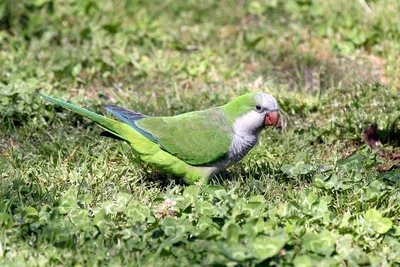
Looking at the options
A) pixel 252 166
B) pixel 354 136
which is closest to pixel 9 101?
pixel 252 166

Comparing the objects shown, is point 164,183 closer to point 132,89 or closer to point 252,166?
point 252,166

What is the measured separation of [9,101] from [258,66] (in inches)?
82.5

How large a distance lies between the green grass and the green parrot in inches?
6.6

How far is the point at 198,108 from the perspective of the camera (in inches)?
198

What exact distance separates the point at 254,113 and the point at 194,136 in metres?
0.37

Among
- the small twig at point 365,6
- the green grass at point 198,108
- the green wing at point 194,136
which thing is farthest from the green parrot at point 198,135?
the small twig at point 365,6

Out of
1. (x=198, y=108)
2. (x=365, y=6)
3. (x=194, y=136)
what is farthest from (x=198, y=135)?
(x=365, y=6)

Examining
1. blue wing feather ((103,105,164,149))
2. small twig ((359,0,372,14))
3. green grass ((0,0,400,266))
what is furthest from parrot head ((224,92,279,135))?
small twig ((359,0,372,14))

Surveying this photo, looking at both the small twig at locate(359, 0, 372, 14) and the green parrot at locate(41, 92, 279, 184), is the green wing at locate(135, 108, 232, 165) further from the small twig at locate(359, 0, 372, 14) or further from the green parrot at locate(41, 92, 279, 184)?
the small twig at locate(359, 0, 372, 14)

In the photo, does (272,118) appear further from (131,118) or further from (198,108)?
(198,108)

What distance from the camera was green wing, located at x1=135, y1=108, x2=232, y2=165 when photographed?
3908mm

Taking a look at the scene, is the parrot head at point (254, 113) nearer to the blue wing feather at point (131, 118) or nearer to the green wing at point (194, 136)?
the green wing at point (194, 136)

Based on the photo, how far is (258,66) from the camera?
18.9ft

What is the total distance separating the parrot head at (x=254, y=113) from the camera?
3.89 meters
